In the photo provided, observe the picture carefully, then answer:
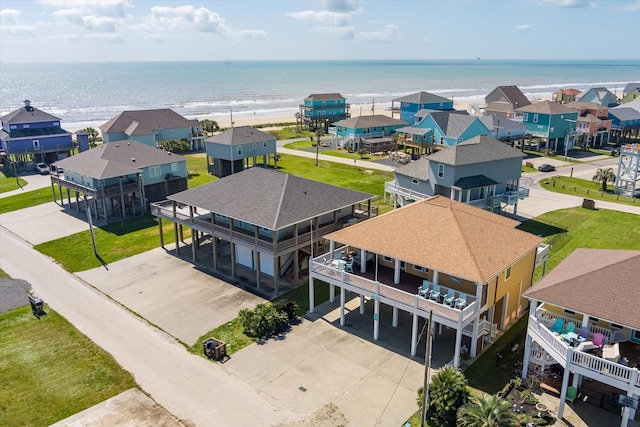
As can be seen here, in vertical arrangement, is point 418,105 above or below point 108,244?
above

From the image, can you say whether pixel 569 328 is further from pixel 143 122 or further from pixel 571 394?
pixel 143 122

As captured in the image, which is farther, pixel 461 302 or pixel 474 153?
pixel 474 153

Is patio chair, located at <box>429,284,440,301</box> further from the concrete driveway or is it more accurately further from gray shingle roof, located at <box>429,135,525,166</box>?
gray shingle roof, located at <box>429,135,525,166</box>

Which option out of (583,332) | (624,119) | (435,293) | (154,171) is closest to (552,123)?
(624,119)

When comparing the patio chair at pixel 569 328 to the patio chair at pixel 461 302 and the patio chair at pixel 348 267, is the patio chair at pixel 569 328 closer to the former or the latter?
the patio chair at pixel 461 302

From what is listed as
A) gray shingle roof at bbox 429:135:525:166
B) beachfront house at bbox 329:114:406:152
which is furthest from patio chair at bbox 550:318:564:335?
beachfront house at bbox 329:114:406:152

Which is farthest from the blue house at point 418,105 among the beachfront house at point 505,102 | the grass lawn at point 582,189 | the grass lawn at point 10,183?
the grass lawn at point 10,183

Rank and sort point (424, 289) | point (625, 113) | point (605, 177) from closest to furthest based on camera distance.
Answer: point (424, 289)
point (605, 177)
point (625, 113)
